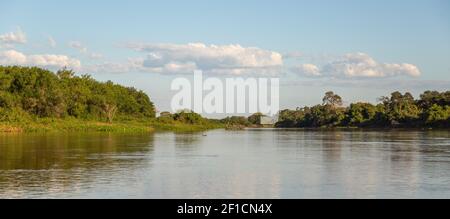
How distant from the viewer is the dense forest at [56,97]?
246 feet

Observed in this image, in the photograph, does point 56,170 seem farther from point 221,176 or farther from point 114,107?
point 114,107

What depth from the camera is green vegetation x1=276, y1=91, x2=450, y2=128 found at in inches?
4168

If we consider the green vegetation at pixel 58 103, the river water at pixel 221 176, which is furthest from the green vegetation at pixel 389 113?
the river water at pixel 221 176

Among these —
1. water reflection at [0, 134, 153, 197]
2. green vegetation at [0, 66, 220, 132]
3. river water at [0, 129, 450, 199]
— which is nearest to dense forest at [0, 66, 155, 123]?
green vegetation at [0, 66, 220, 132]

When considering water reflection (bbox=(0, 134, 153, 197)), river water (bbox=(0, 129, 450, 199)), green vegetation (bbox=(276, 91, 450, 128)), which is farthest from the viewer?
green vegetation (bbox=(276, 91, 450, 128))

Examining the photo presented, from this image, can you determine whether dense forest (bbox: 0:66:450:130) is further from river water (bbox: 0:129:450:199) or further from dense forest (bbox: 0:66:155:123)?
river water (bbox: 0:129:450:199)

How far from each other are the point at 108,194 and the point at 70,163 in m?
9.67

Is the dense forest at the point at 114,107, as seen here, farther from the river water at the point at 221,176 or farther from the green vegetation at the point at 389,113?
the river water at the point at 221,176

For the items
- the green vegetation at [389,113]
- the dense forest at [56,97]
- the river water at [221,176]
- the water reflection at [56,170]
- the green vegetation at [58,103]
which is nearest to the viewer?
the river water at [221,176]

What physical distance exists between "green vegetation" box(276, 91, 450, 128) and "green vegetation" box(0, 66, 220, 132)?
4129 centimetres

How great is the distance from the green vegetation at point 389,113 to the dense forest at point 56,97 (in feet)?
158

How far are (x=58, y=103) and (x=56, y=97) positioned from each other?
3.22 feet
